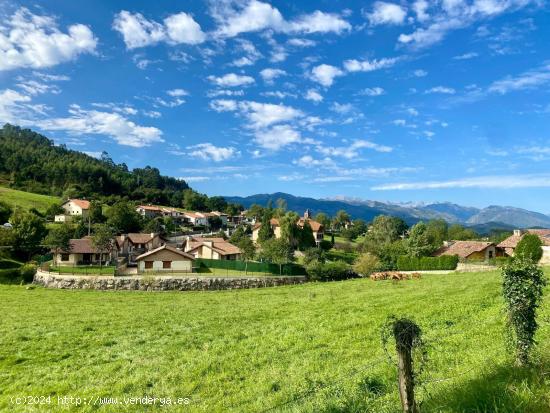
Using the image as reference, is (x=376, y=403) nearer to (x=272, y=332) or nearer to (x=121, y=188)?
(x=272, y=332)

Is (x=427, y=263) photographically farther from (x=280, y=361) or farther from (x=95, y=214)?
(x=95, y=214)

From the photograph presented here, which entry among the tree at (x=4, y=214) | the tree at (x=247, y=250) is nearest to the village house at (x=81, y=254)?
Result: the tree at (x=247, y=250)

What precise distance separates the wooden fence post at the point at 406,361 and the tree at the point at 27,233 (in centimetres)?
6912

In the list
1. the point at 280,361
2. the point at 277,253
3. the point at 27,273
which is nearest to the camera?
the point at 280,361

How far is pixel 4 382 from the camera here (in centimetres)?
1105

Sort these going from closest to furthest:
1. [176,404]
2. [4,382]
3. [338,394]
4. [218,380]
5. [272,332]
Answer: [338,394] → [176,404] → [218,380] → [4,382] → [272,332]

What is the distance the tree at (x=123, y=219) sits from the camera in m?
92.1

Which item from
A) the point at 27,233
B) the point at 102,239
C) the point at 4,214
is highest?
the point at 4,214

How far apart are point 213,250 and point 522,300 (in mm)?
61844

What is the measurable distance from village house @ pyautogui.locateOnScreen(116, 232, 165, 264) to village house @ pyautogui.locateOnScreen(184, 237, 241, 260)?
11.0 meters

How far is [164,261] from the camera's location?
185 ft

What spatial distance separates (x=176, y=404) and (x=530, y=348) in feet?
24.7

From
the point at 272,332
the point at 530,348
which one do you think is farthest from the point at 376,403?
the point at 272,332

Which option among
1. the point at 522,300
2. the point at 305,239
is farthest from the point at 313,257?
the point at 522,300
